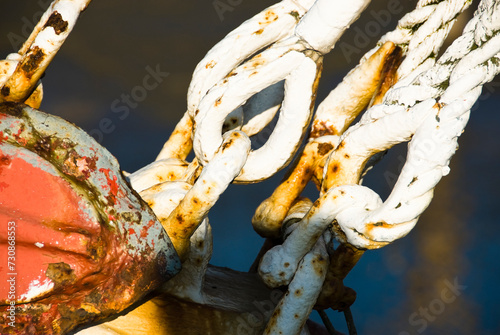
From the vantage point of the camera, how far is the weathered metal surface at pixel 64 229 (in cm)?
74

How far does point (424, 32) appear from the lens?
39.0 inches

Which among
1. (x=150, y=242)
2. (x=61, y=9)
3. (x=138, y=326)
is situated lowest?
(x=138, y=326)

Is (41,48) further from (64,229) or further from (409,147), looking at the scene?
(409,147)

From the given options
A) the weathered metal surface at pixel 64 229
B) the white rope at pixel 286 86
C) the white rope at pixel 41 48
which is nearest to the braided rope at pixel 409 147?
the white rope at pixel 286 86

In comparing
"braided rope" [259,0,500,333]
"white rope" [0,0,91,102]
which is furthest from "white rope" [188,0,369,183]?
"white rope" [0,0,91,102]

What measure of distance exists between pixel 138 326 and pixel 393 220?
1.25 feet

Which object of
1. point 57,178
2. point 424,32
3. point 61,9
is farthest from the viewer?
point 424,32

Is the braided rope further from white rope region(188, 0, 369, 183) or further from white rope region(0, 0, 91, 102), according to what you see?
white rope region(0, 0, 91, 102)

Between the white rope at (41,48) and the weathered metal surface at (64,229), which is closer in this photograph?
the weathered metal surface at (64,229)

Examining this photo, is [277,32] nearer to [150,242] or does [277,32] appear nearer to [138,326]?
[150,242]

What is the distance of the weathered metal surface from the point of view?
0.74m

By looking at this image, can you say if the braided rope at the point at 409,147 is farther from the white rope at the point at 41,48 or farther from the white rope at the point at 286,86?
the white rope at the point at 41,48

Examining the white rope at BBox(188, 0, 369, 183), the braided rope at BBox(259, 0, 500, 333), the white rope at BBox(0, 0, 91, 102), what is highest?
the white rope at BBox(0, 0, 91, 102)

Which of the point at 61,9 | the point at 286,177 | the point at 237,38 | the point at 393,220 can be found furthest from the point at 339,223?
A: the point at 61,9
